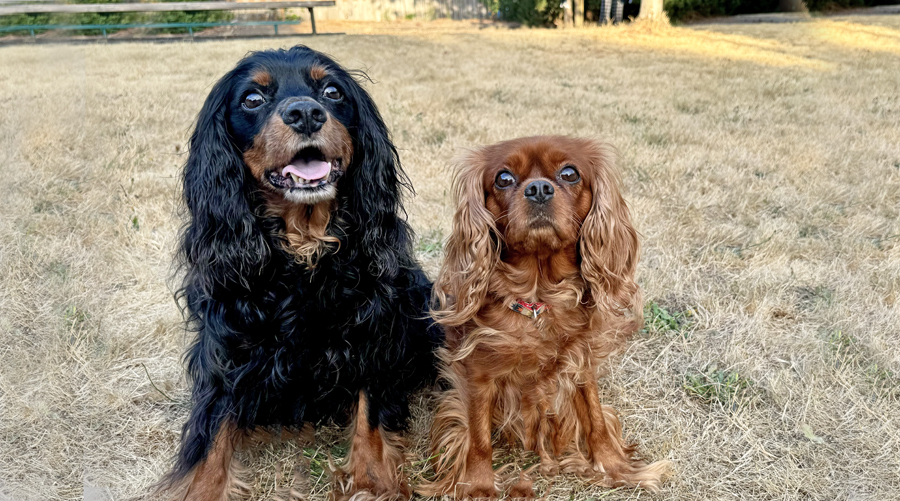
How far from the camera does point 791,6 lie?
746 inches

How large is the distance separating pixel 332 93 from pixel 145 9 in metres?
4.05

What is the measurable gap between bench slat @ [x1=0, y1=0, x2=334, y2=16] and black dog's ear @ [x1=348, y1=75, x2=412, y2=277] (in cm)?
95

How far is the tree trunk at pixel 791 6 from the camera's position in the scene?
1855 centimetres

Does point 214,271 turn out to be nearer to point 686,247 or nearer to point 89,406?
point 89,406

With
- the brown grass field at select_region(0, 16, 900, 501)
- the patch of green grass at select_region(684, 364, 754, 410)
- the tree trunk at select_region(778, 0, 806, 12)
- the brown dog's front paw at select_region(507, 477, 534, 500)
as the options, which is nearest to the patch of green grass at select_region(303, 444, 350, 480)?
the brown grass field at select_region(0, 16, 900, 501)

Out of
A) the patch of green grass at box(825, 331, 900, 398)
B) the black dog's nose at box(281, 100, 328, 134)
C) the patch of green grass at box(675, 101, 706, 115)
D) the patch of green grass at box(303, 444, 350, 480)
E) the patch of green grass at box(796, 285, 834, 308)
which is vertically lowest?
the patch of green grass at box(303, 444, 350, 480)

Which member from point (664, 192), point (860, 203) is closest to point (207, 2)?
point (664, 192)

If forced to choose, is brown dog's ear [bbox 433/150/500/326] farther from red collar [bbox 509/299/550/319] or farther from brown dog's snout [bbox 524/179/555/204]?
brown dog's snout [bbox 524/179/555/204]

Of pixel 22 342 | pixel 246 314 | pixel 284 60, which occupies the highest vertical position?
pixel 284 60

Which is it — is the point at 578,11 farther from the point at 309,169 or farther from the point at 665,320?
the point at 309,169

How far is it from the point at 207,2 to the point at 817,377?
27.8ft

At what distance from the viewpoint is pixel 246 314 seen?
7.17 feet

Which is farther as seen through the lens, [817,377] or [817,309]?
[817,309]

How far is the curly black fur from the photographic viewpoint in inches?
86.0
